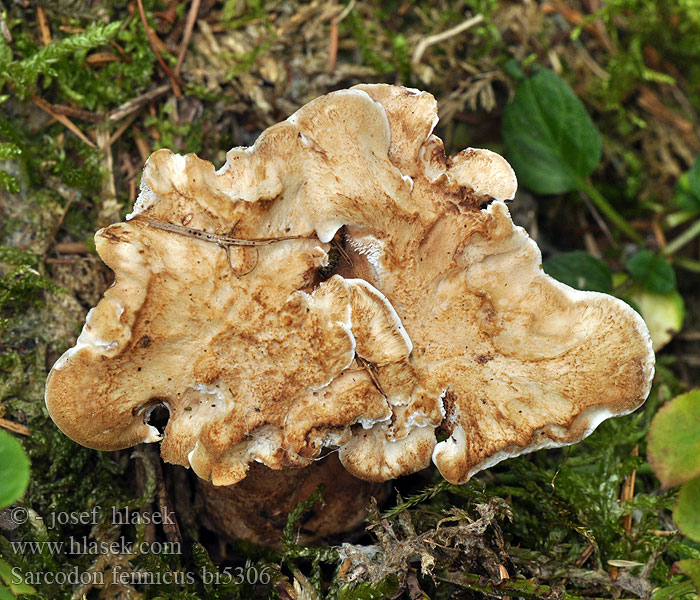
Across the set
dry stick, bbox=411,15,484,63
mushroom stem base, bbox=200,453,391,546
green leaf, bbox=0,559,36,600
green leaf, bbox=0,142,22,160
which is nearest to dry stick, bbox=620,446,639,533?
Answer: mushroom stem base, bbox=200,453,391,546

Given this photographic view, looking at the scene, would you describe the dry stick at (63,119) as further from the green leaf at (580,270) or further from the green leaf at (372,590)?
the green leaf at (580,270)

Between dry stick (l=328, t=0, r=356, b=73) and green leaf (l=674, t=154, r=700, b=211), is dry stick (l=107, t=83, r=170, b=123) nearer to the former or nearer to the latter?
dry stick (l=328, t=0, r=356, b=73)

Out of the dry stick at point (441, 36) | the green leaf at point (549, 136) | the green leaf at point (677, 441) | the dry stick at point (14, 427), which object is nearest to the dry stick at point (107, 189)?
the dry stick at point (14, 427)

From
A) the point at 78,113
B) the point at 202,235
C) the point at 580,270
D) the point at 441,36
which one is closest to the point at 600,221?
the point at 580,270

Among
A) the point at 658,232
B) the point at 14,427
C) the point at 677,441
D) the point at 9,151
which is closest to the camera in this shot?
the point at 677,441

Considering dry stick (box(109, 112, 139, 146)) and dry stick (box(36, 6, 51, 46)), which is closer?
dry stick (box(36, 6, 51, 46))

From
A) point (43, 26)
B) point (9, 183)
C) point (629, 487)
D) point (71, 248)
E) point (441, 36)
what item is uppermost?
point (43, 26)

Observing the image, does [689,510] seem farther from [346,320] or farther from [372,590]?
[346,320]
